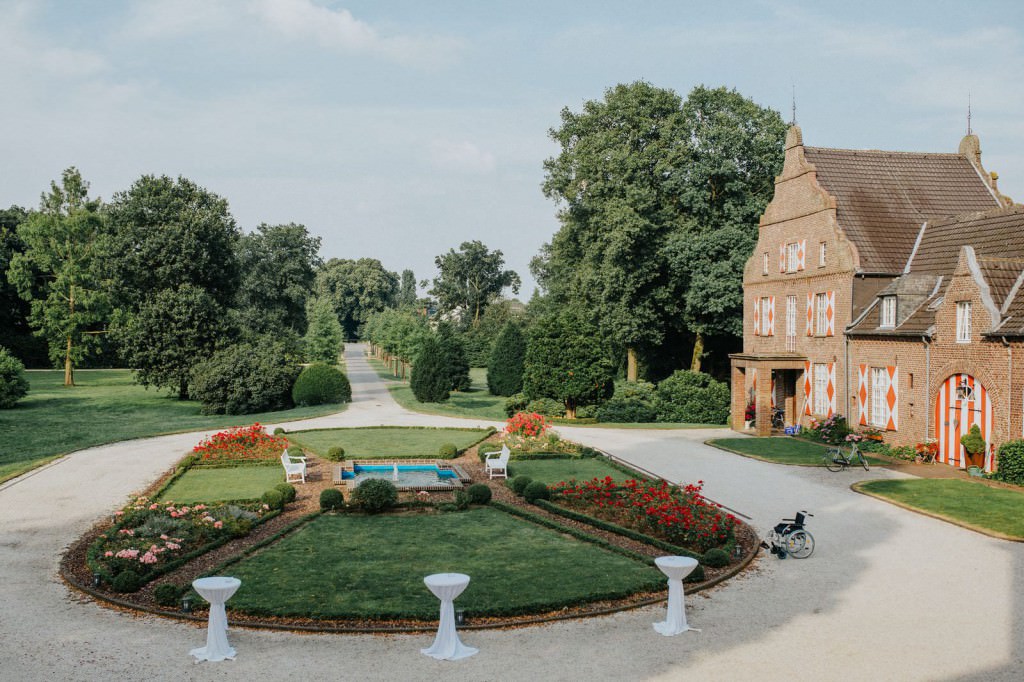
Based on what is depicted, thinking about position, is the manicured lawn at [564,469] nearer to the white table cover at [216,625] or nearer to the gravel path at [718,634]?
the gravel path at [718,634]

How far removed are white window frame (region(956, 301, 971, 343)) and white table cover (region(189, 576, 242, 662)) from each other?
73.2 feet

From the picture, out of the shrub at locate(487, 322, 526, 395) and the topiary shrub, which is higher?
the shrub at locate(487, 322, 526, 395)

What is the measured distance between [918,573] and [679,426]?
21.1 metres

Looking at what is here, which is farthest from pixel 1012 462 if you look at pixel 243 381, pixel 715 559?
pixel 243 381

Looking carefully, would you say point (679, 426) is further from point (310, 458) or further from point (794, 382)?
point (310, 458)

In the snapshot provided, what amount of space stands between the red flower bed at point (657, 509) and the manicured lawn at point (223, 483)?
25.7 ft

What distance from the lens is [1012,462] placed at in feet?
70.5

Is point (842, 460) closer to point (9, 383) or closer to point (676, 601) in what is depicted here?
point (676, 601)

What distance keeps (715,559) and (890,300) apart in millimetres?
18167

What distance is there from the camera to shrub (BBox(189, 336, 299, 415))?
39656mm

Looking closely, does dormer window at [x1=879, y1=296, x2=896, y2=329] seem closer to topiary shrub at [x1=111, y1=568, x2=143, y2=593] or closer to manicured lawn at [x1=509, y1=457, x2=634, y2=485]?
manicured lawn at [x1=509, y1=457, x2=634, y2=485]

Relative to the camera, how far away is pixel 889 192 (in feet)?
107

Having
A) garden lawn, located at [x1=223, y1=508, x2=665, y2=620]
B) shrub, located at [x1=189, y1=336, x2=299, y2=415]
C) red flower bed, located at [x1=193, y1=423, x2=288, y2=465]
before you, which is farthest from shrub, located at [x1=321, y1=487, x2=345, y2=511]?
shrub, located at [x1=189, y1=336, x2=299, y2=415]

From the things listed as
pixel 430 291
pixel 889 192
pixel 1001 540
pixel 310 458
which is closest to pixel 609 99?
pixel 889 192
